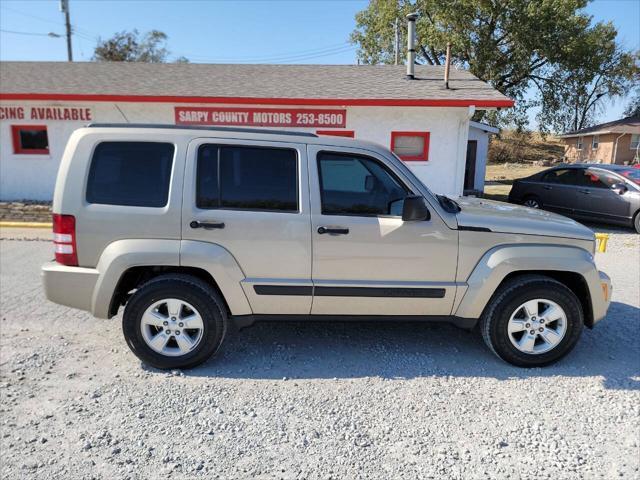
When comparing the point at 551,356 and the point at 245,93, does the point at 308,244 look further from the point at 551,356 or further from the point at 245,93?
the point at 245,93

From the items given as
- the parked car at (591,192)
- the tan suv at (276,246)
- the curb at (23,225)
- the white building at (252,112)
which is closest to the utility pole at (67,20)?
the white building at (252,112)

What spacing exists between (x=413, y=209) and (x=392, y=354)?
4.45 feet

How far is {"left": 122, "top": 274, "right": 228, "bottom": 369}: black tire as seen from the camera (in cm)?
354

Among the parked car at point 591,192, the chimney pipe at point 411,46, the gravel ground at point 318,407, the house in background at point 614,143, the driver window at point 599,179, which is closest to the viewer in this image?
the gravel ground at point 318,407

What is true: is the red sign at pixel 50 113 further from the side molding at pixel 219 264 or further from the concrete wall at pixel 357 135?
the side molding at pixel 219 264

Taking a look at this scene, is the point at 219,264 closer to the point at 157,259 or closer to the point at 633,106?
the point at 157,259

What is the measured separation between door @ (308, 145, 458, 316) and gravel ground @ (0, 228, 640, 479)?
0.60m

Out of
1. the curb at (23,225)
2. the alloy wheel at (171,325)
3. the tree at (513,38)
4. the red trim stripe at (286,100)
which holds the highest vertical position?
the tree at (513,38)

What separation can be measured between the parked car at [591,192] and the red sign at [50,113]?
38.4 feet

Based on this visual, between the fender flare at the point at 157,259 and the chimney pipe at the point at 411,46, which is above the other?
the chimney pipe at the point at 411,46

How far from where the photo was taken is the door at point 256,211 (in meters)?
3.53

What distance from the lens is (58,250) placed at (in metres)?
3.56

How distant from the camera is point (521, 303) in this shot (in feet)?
12.1

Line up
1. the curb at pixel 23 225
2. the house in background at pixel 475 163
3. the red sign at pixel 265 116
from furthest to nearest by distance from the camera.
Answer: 1. the house in background at pixel 475 163
2. the red sign at pixel 265 116
3. the curb at pixel 23 225
